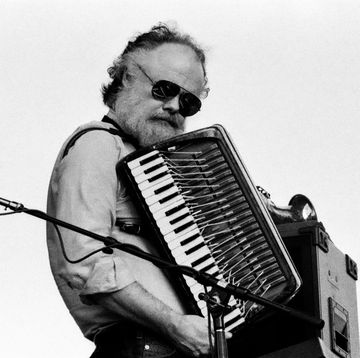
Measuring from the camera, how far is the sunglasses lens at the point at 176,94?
405 cm

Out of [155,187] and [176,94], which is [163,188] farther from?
[176,94]

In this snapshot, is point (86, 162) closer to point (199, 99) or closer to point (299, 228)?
point (199, 99)

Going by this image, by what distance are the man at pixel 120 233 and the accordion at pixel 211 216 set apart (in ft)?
0.27

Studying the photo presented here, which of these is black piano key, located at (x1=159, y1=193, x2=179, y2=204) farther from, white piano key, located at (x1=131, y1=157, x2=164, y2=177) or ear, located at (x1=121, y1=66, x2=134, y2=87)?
ear, located at (x1=121, y1=66, x2=134, y2=87)

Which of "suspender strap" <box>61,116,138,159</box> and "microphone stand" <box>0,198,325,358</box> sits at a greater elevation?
"suspender strap" <box>61,116,138,159</box>

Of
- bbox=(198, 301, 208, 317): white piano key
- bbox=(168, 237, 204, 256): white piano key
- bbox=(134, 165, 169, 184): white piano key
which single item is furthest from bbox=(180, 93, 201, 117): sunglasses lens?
bbox=(198, 301, 208, 317): white piano key

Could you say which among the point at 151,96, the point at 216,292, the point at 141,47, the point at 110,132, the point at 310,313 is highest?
the point at 141,47

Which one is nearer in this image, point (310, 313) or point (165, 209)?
point (165, 209)

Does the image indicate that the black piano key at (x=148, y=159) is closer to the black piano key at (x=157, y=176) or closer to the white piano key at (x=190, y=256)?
the black piano key at (x=157, y=176)

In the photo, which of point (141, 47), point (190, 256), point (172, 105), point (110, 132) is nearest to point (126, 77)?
point (141, 47)

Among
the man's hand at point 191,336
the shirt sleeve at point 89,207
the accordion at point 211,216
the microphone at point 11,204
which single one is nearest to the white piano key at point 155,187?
the accordion at point 211,216

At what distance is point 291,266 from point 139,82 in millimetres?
975

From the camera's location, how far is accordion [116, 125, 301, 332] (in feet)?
11.9

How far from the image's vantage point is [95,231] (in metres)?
3.52
